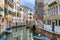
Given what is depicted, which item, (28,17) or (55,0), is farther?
(28,17)

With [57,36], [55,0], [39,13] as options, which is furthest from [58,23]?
[39,13]

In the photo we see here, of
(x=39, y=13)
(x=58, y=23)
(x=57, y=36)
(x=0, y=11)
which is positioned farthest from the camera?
(x=39, y=13)

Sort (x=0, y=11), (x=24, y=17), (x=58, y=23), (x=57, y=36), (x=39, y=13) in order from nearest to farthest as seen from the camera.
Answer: (x=57, y=36), (x=58, y=23), (x=0, y=11), (x=39, y=13), (x=24, y=17)

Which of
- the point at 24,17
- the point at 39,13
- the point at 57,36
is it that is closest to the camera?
the point at 57,36

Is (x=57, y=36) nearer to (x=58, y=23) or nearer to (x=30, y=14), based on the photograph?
(x=58, y=23)

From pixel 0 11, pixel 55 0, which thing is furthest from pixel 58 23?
pixel 0 11

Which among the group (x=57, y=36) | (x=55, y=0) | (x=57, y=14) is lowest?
(x=57, y=36)

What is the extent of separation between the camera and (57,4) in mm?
15602

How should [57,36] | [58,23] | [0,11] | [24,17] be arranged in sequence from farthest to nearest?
[24,17] < [0,11] < [58,23] < [57,36]

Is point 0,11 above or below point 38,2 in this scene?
below

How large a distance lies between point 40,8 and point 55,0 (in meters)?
20.7

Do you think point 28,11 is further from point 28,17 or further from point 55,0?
point 55,0

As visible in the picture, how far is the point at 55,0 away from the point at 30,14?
43.2 m

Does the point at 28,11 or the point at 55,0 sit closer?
the point at 55,0
